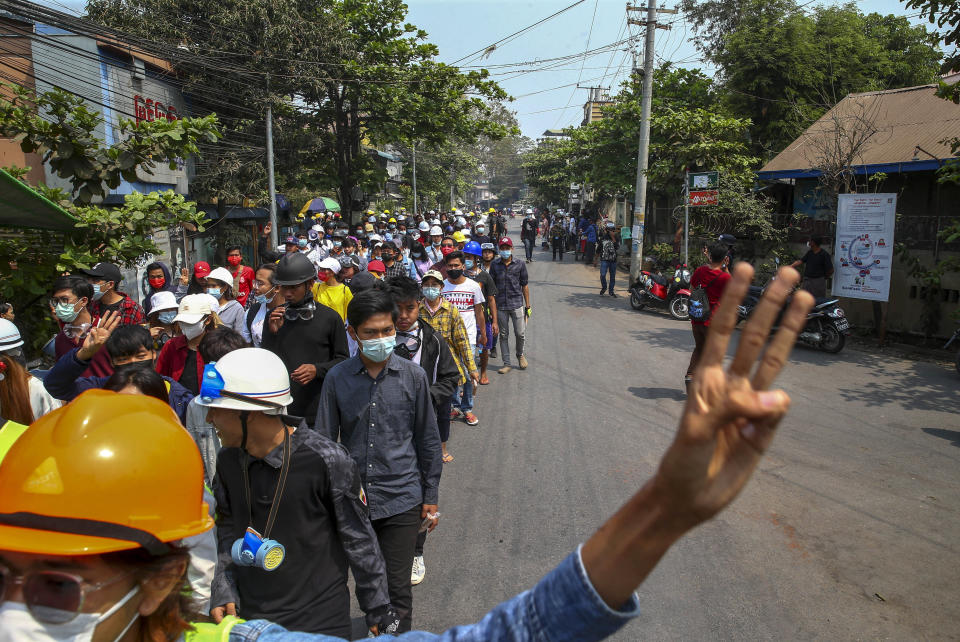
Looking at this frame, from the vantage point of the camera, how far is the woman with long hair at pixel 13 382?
319 centimetres

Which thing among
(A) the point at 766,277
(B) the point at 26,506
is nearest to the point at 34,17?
(B) the point at 26,506

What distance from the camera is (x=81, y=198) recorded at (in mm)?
5094

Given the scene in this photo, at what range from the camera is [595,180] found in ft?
64.1

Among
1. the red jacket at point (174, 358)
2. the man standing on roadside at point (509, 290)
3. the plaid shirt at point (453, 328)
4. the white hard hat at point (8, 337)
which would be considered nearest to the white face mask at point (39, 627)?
the white hard hat at point (8, 337)

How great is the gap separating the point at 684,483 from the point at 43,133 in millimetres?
5572

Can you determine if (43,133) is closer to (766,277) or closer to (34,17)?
(34,17)

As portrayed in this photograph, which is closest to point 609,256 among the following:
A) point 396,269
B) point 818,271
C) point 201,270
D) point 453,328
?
point 818,271

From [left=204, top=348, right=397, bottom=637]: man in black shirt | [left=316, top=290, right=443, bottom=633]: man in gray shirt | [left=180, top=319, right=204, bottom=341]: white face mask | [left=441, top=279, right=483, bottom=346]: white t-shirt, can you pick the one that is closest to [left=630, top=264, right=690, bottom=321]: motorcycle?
[left=441, top=279, right=483, bottom=346]: white t-shirt

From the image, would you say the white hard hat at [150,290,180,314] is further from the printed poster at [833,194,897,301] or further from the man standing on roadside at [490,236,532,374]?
the printed poster at [833,194,897,301]

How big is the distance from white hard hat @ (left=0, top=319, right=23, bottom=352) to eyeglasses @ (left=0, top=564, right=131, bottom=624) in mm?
2600

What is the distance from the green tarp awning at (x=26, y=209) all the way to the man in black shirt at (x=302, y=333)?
1419 millimetres

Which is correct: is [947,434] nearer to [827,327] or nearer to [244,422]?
[827,327]

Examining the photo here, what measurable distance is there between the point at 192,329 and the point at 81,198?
1761mm

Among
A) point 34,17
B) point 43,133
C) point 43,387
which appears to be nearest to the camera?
point 43,387
